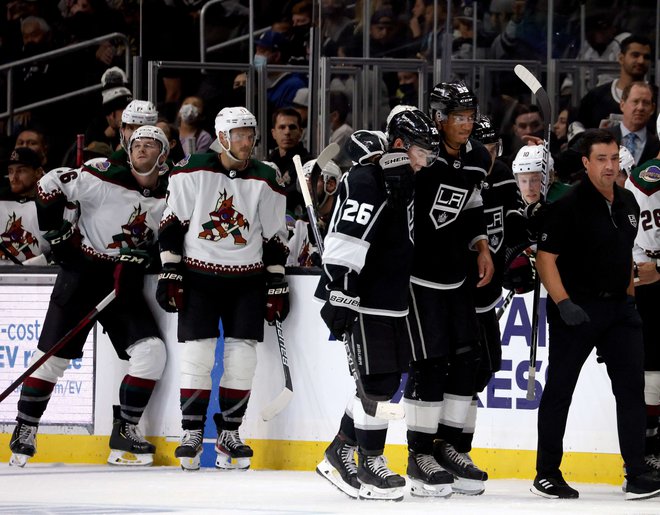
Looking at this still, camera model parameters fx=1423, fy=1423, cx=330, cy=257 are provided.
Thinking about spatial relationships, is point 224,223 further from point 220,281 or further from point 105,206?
point 105,206

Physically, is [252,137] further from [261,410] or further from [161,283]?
[261,410]

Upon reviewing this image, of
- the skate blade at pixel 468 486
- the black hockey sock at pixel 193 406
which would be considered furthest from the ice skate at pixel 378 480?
the black hockey sock at pixel 193 406

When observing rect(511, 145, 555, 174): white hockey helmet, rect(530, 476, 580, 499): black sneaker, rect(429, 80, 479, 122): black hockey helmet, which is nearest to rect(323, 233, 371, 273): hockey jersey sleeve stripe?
rect(429, 80, 479, 122): black hockey helmet

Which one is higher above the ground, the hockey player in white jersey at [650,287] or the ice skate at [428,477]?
the hockey player in white jersey at [650,287]

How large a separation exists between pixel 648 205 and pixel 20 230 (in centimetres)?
345

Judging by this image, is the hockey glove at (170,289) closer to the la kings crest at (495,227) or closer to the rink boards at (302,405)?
the rink boards at (302,405)

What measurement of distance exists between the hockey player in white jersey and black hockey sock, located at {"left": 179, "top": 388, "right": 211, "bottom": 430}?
1799mm

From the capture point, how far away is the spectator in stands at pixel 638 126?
22.6 feet

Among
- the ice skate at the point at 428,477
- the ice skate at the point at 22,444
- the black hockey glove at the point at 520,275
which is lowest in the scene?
the ice skate at the point at 22,444

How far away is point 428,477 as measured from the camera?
496cm

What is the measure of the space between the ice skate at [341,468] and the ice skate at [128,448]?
3.85 feet

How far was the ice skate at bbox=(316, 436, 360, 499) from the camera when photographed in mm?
5018

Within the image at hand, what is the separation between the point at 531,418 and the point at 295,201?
2.14 m

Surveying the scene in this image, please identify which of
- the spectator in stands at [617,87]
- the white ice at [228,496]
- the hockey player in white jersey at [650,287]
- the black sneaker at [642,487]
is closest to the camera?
the white ice at [228,496]
